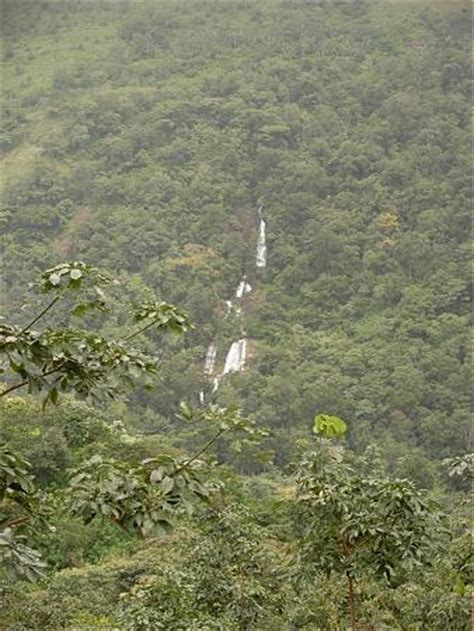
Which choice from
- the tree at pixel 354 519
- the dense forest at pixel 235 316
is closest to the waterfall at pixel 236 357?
the dense forest at pixel 235 316

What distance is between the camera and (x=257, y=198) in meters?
47.7

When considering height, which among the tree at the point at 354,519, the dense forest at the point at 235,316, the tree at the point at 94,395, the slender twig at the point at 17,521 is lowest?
the dense forest at the point at 235,316

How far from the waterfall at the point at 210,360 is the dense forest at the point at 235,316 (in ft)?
1.02

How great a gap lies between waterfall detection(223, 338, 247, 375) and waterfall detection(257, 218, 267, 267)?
6.11 m

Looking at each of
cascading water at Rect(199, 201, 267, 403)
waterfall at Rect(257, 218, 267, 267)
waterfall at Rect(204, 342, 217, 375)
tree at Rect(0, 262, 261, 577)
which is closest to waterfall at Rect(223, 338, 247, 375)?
cascading water at Rect(199, 201, 267, 403)

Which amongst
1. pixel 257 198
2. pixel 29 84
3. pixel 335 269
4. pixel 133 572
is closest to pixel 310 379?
pixel 335 269

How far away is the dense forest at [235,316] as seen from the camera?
9.77 feet

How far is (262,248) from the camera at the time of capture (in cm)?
4509

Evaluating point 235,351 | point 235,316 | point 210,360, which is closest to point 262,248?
point 235,316

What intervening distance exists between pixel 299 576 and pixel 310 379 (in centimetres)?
2942

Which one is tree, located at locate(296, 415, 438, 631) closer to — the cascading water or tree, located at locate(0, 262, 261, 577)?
tree, located at locate(0, 262, 261, 577)

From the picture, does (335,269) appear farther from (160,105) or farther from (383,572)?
(383,572)

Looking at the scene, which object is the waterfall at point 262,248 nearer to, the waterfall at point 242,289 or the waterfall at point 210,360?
the waterfall at point 242,289

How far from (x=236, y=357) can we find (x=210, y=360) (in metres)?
1.09
